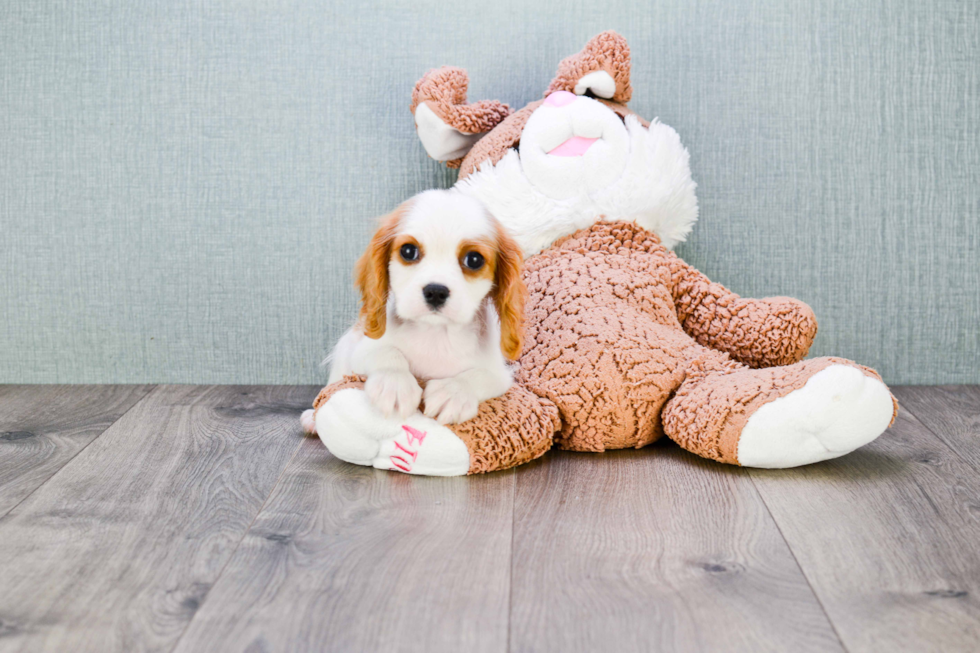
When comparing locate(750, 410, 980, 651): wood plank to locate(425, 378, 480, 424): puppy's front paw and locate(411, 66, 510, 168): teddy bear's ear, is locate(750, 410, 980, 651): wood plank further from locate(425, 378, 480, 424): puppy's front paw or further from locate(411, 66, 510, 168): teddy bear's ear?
locate(411, 66, 510, 168): teddy bear's ear

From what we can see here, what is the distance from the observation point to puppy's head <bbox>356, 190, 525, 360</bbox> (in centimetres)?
106

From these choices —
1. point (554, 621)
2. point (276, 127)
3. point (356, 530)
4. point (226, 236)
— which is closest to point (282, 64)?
point (276, 127)

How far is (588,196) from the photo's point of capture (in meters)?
1.46

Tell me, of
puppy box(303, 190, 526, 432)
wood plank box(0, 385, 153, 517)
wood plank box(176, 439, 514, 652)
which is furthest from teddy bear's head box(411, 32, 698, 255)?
wood plank box(0, 385, 153, 517)

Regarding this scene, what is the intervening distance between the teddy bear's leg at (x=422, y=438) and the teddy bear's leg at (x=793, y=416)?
0.27 metres

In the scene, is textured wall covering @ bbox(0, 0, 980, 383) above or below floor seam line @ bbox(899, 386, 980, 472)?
above

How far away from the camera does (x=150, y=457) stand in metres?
1.27

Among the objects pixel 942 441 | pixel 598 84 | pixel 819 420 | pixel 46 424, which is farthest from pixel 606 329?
pixel 46 424

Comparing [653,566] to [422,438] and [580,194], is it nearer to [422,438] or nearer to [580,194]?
[422,438]

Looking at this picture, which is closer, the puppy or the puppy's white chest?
the puppy

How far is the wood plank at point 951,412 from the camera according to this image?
4.39 feet

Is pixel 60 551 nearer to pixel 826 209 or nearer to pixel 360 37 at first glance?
pixel 360 37

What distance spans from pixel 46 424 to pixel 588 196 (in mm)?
1063

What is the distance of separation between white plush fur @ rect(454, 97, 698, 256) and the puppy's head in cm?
31
